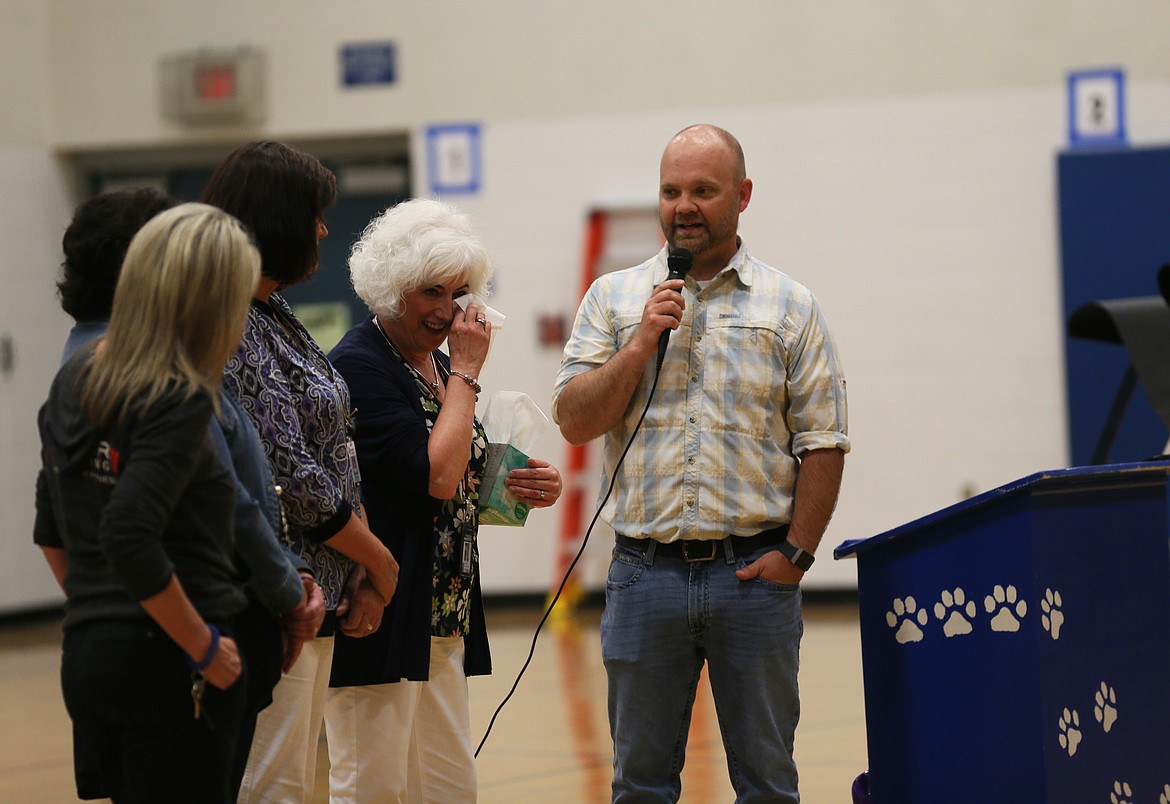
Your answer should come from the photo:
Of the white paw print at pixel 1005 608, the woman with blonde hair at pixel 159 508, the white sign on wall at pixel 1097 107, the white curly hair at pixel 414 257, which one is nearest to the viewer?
the woman with blonde hair at pixel 159 508

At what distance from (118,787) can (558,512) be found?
226 inches

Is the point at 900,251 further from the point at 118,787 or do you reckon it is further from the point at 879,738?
the point at 118,787

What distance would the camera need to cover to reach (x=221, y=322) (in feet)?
5.82

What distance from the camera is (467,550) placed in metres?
2.58

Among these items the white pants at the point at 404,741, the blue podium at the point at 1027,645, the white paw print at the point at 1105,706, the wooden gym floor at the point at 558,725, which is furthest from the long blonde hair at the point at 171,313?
the wooden gym floor at the point at 558,725

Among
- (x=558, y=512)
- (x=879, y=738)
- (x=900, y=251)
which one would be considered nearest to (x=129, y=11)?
(x=558, y=512)

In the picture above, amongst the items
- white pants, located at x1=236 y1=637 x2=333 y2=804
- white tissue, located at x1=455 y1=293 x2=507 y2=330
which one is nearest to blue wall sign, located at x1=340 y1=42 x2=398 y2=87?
white tissue, located at x1=455 y1=293 x2=507 y2=330

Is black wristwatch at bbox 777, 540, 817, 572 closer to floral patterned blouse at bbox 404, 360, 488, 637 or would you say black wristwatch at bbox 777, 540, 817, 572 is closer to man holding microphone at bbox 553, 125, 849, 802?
man holding microphone at bbox 553, 125, 849, 802

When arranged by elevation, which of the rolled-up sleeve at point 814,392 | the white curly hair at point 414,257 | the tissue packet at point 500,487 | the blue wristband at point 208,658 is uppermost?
the white curly hair at point 414,257

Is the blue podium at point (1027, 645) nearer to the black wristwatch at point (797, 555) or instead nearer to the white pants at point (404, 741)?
the black wristwatch at point (797, 555)

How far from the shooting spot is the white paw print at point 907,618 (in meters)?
2.40

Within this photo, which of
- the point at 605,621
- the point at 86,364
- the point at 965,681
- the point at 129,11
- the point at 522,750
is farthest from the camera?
the point at 129,11

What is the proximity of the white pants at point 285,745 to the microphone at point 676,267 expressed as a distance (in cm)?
83

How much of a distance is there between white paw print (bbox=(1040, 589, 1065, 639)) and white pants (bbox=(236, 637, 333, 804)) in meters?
1.20
